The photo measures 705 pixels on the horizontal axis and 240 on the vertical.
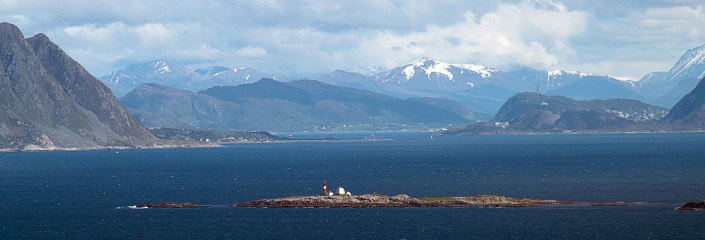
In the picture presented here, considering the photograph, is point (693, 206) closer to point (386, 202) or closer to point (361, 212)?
point (386, 202)

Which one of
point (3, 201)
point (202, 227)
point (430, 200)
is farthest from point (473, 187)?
point (3, 201)

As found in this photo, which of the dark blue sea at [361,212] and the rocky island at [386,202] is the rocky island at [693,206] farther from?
the rocky island at [386,202]

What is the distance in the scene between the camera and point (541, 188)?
151 metres

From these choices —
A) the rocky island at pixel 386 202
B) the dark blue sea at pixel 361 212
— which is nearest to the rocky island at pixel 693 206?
the dark blue sea at pixel 361 212

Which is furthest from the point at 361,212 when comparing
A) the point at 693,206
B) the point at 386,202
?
the point at 693,206

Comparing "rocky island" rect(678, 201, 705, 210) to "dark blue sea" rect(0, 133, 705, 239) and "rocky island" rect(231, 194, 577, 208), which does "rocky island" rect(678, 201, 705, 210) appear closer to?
"dark blue sea" rect(0, 133, 705, 239)

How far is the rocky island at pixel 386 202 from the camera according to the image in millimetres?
124812

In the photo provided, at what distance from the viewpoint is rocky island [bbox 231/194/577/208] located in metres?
125

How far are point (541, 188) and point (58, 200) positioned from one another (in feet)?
240

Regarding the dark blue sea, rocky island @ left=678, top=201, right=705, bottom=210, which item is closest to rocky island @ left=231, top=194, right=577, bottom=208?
the dark blue sea

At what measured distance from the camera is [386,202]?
126m

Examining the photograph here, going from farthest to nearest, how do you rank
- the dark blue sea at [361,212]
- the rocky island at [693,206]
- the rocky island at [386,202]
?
the rocky island at [386,202]
the rocky island at [693,206]
the dark blue sea at [361,212]

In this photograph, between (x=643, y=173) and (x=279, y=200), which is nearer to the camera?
(x=279, y=200)

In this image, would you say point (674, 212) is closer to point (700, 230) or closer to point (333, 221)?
point (700, 230)
